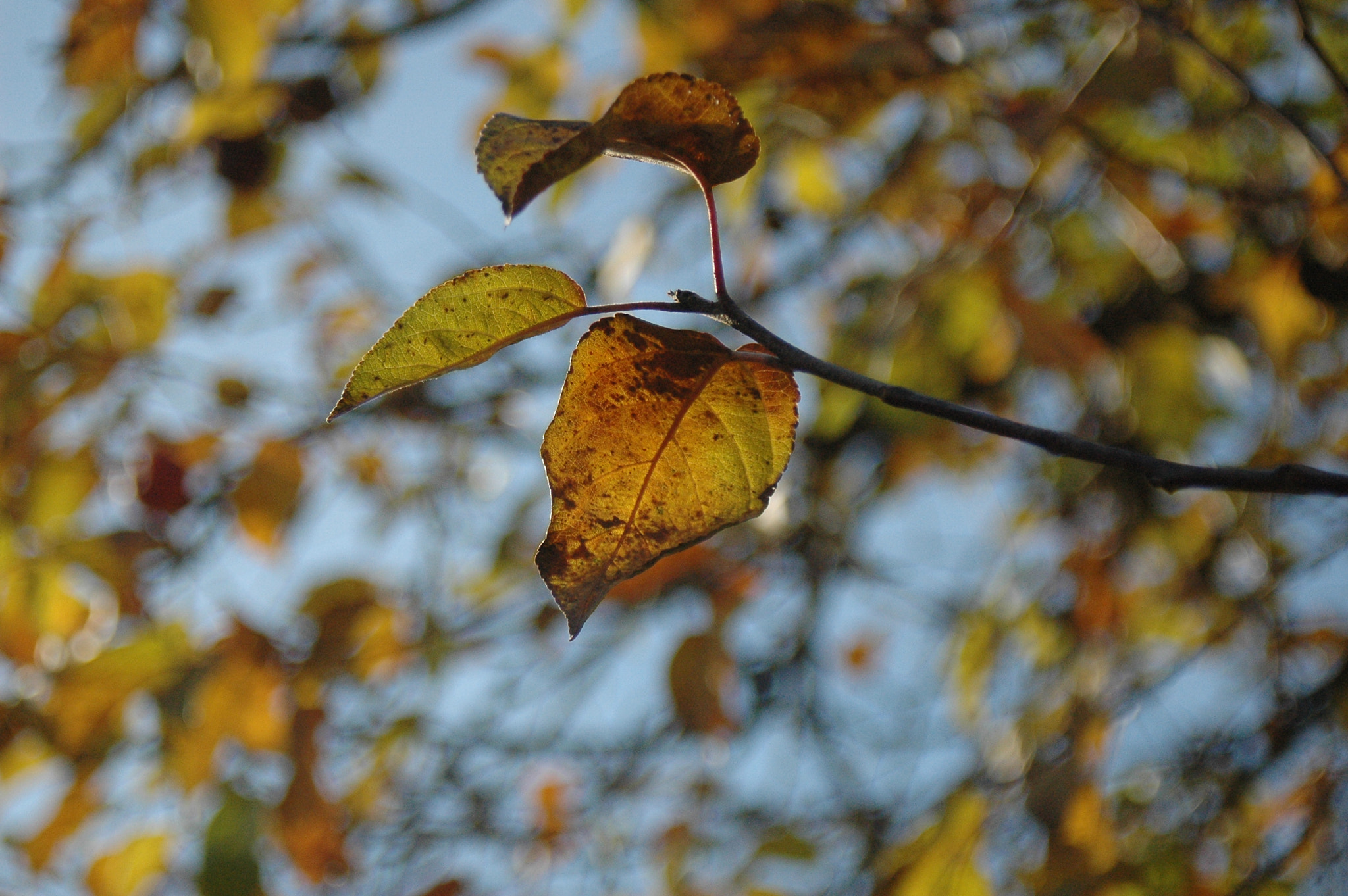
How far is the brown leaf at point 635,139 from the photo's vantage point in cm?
35

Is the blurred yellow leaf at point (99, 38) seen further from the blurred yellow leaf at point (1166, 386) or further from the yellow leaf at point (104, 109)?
the blurred yellow leaf at point (1166, 386)

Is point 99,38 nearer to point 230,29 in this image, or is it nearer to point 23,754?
point 230,29

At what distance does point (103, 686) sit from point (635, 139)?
106cm

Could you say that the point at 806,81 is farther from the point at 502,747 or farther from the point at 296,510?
the point at 502,747

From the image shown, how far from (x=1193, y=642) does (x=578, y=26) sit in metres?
1.32

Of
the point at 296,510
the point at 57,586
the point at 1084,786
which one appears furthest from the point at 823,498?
the point at 57,586

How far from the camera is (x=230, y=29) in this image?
92 cm

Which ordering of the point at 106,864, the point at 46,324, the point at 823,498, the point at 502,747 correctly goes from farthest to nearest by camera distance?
the point at 502,747
the point at 823,498
the point at 46,324
the point at 106,864

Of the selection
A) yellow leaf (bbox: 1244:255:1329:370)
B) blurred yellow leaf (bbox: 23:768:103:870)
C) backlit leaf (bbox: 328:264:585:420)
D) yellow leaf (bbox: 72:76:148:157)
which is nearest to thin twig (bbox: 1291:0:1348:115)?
backlit leaf (bbox: 328:264:585:420)

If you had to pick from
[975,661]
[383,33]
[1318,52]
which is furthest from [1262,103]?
[383,33]

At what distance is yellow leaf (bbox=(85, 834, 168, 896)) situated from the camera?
47.6 inches

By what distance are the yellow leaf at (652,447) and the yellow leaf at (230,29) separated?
2.59 ft

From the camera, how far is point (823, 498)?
1428mm

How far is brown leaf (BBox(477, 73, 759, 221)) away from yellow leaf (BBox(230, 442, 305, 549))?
1.03m
